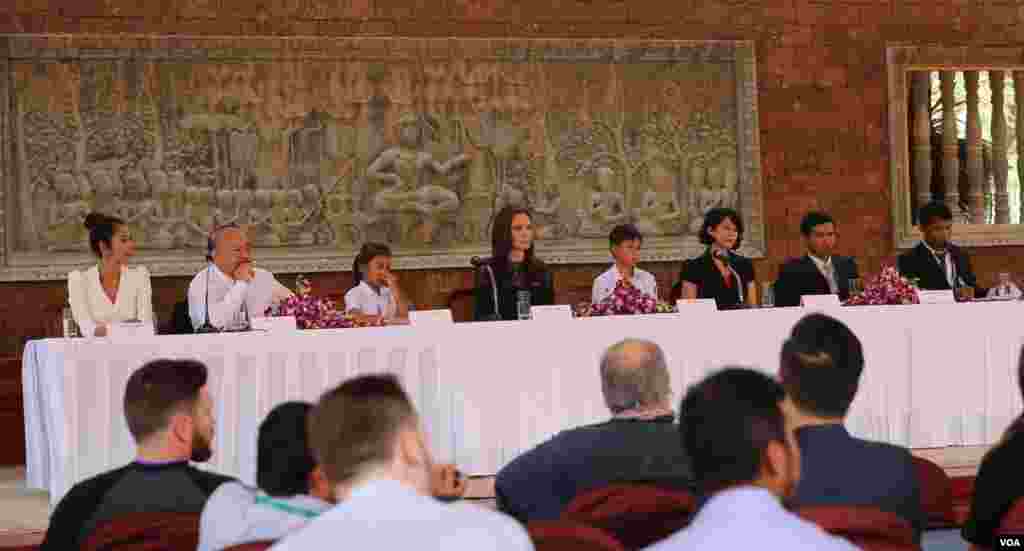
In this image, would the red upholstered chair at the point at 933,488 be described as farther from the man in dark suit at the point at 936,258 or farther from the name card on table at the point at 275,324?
the man in dark suit at the point at 936,258

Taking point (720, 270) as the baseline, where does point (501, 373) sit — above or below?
below

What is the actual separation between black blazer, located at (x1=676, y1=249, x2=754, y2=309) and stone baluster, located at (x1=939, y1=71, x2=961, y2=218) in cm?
328

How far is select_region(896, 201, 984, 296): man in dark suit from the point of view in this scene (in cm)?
783

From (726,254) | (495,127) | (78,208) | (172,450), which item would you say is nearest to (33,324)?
(78,208)

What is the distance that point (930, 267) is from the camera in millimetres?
7934

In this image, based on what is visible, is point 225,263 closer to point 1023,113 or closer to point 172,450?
point 172,450

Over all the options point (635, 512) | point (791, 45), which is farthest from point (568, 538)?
point (791, 45)

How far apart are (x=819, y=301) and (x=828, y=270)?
3.02ft

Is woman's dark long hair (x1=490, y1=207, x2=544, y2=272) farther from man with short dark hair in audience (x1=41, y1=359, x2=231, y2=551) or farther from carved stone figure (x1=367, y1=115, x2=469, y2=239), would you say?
man with short dark hair in audience (x1=41, y1=359, x2=231, y2=551)

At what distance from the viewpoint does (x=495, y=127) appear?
31.7ft

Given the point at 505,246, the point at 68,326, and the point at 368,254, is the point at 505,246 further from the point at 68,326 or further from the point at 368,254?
the point at 68,326

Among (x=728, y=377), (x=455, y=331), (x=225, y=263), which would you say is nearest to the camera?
(x=728, y=377)

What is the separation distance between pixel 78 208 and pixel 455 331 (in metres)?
3.44

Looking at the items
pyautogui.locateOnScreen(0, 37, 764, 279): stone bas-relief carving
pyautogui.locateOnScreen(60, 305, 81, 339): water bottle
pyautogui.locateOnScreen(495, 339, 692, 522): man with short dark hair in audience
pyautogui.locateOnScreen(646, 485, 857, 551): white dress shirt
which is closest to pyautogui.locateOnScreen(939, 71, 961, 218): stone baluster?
pyautogui.locateOnScreen(0, 37, 764, 279): stone bas-relief carving
